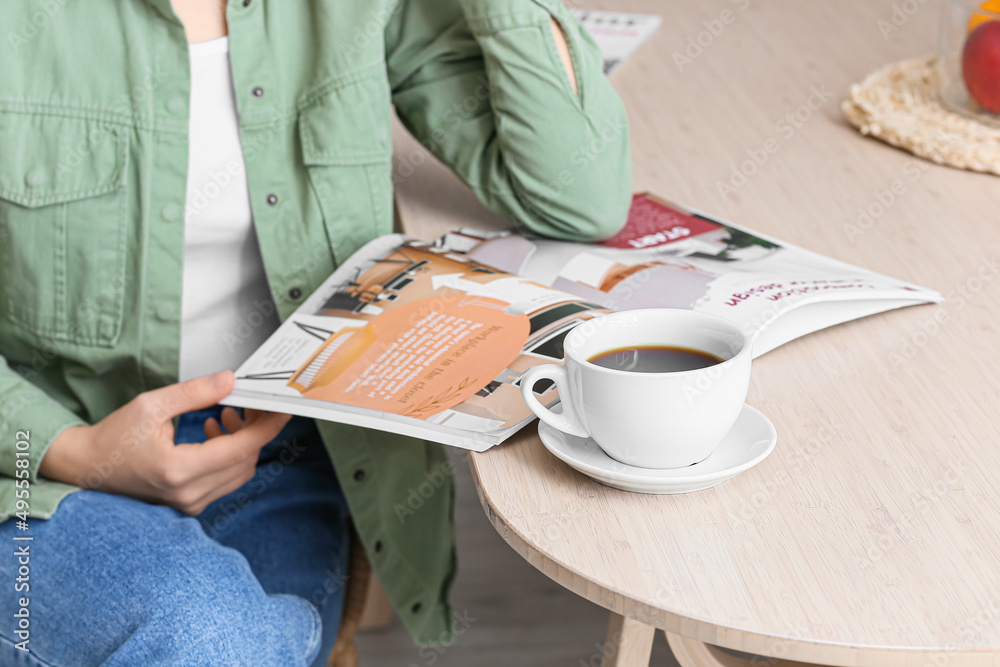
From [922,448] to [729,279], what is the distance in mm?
182

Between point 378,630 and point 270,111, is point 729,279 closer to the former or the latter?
point 270,111

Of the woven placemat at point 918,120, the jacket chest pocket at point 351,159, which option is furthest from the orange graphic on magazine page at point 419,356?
the woven placemat at point 918,120

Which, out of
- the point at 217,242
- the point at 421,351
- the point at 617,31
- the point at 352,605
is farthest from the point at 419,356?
the point at 617,31

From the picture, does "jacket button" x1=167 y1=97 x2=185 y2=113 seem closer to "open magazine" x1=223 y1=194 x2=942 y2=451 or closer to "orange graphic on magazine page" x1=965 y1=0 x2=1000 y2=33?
"open magazine" x1=223 y1=194 x2=942 y2=451

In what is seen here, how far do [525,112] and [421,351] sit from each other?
0.29 m

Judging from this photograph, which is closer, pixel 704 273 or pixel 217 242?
pixel 704 273

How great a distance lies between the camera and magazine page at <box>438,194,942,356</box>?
0.59 meters

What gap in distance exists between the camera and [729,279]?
62 cm

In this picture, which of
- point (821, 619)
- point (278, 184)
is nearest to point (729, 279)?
point (821, 619)

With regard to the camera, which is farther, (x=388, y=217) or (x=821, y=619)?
(x=388, y=217)

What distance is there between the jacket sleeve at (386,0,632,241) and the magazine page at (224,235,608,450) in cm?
13

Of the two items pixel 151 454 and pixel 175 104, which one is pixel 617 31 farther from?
pixel 151 454

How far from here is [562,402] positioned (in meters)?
0.47

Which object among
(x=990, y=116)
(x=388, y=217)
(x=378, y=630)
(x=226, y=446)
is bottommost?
(x=378, y=630)
